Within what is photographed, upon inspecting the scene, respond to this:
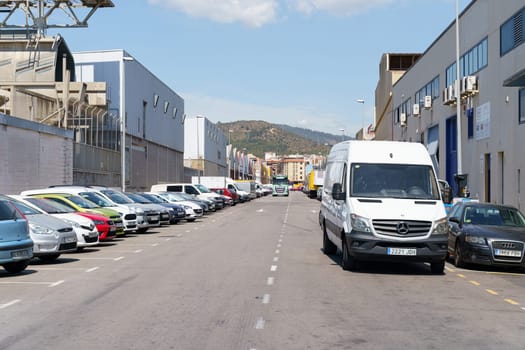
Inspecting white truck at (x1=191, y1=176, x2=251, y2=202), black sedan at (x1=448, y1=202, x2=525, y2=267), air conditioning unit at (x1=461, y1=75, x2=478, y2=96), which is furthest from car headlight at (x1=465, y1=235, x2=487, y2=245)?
white truck at (x1=191, y1=176, x2=251, y2=202)

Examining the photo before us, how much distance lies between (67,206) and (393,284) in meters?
11.6

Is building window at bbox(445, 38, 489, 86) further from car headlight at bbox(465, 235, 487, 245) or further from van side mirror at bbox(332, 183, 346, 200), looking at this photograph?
van side mirror at bbox(332, 183, 346, 200)

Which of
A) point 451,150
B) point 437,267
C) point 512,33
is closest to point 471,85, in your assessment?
point 512,33

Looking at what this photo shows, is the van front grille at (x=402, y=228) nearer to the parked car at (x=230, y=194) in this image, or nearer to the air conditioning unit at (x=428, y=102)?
the air conditioning unit at (x=428, y=102)

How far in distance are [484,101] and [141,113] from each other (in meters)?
38.3

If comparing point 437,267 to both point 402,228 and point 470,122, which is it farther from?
point 470,122

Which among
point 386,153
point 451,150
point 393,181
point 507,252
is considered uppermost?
point 451,150

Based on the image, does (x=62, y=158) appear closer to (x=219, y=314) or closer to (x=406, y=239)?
(x=406, y=239)

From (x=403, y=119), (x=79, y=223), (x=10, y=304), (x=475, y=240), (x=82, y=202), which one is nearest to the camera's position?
(x=10, y=304)

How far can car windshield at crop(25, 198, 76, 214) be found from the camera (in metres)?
18.9

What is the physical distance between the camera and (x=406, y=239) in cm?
1353

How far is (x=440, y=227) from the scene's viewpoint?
1375 cm

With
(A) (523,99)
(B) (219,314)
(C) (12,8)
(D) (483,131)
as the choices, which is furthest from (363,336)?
(C) (12,8)

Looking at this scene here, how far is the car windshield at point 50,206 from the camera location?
1892cm
